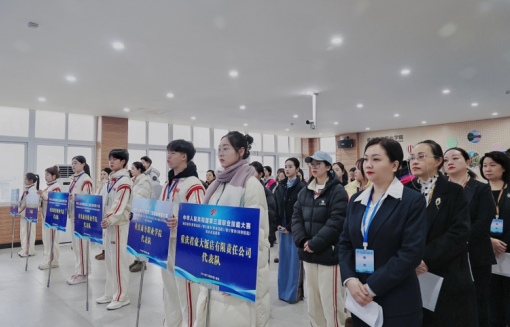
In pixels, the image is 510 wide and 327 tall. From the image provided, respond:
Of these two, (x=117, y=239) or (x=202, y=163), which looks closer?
(x=117, y=239)

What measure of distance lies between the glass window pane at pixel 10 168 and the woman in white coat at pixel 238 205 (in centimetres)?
885

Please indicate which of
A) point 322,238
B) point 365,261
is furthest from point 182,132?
point 365,261

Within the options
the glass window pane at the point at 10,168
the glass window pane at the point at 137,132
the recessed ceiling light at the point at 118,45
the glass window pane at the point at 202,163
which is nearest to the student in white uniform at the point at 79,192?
the recessed ceiling light at the point at 118,45

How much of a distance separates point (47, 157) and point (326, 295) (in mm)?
9256

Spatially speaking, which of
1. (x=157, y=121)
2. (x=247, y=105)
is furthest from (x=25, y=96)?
(x=247, y=105)

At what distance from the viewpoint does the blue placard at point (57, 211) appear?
13.4 ft

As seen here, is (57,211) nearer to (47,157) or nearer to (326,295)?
(326,295)

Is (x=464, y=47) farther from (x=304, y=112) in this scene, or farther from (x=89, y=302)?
(x=89, y=302)

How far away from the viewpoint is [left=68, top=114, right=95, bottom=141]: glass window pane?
31.4 feet

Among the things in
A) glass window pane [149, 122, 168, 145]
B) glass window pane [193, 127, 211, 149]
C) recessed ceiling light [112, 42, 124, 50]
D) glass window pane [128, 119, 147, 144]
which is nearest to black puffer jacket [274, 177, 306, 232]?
recessed ceiling light [112, 42, 124, 50]

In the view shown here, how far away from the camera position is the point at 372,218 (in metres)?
1.57

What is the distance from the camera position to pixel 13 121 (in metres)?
8.52

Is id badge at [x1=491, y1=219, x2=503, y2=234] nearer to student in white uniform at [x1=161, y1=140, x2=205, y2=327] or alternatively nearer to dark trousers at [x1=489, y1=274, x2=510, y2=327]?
dark trousers at [x1=489, y1=274, x2=510, y2=327]

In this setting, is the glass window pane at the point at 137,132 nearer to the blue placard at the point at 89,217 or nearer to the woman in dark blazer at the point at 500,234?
the blue placard at the point at 89,217
